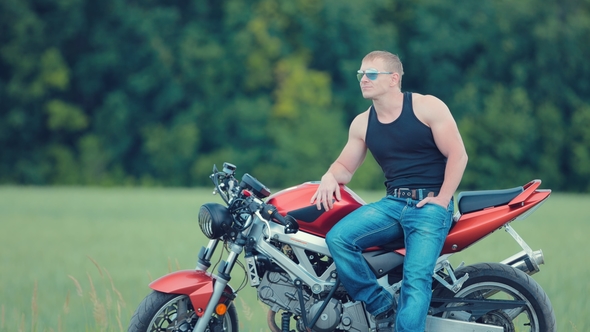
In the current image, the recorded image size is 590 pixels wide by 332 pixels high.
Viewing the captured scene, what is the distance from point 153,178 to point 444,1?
62.3ft

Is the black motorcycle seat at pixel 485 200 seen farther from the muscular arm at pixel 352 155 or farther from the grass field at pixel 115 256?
the grass field at pixel 115 256

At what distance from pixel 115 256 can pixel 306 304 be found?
893cm

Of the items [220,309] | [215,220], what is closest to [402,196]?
[215,220]

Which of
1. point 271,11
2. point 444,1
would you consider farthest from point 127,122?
point 444,1

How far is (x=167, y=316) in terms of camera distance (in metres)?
5.01

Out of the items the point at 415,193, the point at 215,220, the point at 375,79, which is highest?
the point at 375,79

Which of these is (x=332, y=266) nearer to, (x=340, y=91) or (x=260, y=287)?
(x=260, y=287)

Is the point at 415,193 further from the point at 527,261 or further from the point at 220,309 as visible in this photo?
the point at 220,309

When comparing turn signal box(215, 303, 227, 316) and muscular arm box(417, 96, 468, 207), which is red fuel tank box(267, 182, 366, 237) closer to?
muscular arm box(417, 96, 468, 207)

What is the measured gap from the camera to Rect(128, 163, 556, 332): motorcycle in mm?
5000

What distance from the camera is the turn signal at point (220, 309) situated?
5.05 m

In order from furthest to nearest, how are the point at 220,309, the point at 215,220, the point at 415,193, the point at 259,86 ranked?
the point at 259,86 < the point at 415,193 < the point at 220,309 < the point at 215,220

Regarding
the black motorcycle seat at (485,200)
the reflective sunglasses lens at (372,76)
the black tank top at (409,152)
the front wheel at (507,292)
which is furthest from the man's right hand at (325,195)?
the front wheel at (507,292)

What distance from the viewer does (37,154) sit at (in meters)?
42.4
